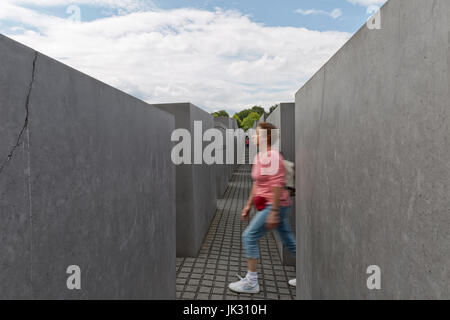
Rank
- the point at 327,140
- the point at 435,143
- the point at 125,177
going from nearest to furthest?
the point at 435,143 → the point at 125,177 → the point at 327,140

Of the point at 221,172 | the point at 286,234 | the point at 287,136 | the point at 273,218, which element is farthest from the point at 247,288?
the point at 221,172

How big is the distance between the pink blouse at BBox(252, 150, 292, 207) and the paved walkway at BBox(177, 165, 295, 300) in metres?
1.47

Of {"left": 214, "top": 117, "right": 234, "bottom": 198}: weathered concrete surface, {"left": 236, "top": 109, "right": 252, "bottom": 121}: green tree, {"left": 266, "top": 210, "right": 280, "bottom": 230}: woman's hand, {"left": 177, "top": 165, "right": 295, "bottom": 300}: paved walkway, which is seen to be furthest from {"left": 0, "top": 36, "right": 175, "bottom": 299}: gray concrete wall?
Result: {"left": 236, "top": 109, "right": 252, "bottom": 121}: green tree

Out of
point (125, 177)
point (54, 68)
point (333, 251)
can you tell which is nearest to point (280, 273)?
point (333, 251)

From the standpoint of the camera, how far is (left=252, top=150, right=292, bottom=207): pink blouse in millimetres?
3748

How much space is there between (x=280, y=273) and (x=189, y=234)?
1822 mm

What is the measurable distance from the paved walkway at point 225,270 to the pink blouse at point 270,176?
147 centimetres

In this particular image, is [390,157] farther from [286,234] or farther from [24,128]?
[286,234]

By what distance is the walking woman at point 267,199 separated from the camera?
147 inches

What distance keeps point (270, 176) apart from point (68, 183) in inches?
102

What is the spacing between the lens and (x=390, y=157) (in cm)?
151

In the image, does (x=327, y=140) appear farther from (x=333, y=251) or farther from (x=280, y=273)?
(x=280, y=273)

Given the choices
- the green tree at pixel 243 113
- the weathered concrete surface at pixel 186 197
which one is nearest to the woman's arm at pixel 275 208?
the weathered concrete surface at pixel 186 197

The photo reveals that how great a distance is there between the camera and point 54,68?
4.87 ft
